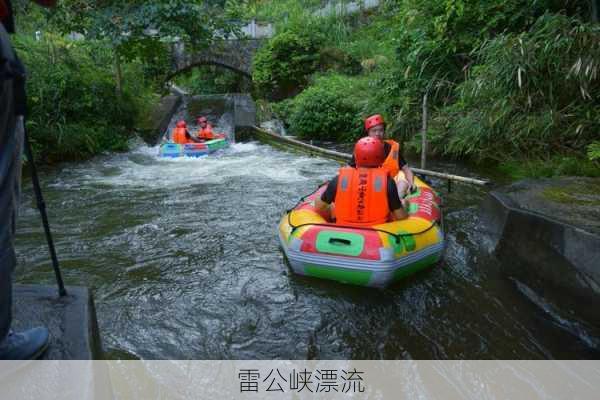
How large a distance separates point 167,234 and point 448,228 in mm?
3366

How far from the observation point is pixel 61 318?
2242 millimetres

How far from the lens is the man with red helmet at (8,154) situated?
5.18 ft

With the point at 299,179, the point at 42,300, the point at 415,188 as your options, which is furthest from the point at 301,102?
the point at 42,300

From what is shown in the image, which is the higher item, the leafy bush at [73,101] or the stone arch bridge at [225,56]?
the stone arch bridge at [225,56]

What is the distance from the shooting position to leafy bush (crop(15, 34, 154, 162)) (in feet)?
32.1

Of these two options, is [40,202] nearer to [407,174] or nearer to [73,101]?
[407,174]

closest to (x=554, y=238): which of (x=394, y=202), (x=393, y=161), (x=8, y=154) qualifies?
(x=394, y=202)

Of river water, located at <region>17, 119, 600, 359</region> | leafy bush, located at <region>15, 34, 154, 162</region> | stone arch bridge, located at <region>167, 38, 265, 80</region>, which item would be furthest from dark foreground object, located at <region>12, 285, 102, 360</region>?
stone arch bridge, located at <region>167, 38, 265, 80</region>

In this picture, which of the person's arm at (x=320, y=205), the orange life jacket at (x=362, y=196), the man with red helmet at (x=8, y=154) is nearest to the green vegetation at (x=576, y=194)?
the orange life jacket at (x=362, y=196)

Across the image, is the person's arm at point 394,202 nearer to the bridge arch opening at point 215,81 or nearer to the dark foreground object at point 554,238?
the dark foreground object at point 554,238

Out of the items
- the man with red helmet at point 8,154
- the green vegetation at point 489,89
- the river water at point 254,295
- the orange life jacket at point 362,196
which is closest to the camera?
the man with red helmet at point 8,154

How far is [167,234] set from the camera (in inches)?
215

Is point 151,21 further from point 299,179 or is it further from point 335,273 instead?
point 335,273

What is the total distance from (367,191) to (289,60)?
46.6 ft
